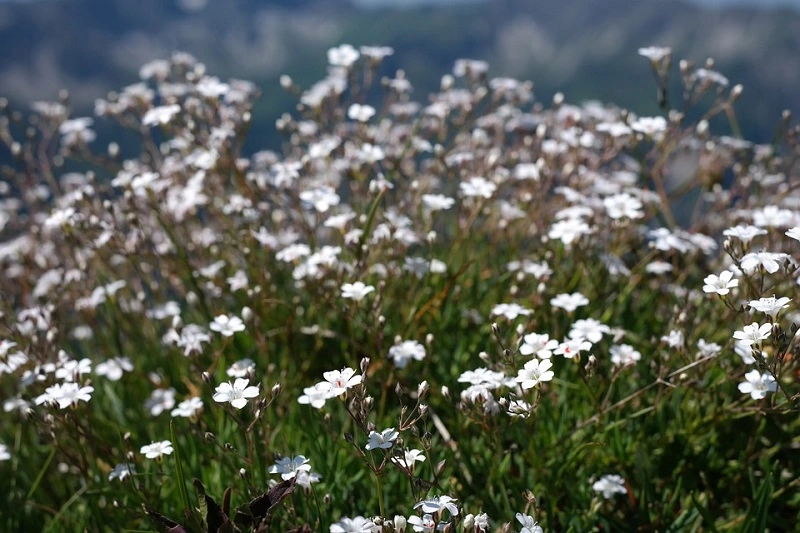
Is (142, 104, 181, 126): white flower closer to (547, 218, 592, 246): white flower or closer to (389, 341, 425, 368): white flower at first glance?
(389, 341, 425, 368): white flower

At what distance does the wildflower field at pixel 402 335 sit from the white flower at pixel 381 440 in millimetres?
17

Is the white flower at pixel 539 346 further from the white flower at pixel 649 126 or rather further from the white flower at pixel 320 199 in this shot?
the white flower at pixel 649 126

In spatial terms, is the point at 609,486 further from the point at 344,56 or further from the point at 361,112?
the point at 344,56

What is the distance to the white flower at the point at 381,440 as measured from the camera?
2.90 metres

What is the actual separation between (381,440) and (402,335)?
1.91m

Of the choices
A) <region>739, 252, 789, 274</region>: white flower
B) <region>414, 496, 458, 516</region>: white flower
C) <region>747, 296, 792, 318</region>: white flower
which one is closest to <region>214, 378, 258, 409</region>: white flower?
<region>414, 496, 458, 516</region>: white flower

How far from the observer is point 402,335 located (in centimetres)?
488

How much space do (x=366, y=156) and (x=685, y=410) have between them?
2.79 meters

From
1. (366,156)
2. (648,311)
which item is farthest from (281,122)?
Answer: (648,311)

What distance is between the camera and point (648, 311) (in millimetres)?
5758

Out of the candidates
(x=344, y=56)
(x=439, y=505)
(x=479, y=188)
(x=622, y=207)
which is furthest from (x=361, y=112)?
(x=439, y=505)

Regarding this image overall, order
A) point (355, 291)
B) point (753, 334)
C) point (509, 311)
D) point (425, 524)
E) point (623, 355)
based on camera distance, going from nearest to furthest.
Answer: point (425, 524) < point (753, 334) < point (623, 355) < point (355, 291) < point (509, 311)

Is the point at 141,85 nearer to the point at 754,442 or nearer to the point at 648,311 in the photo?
the point at 648,311

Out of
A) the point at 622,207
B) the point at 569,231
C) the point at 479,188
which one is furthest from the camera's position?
the point at 479,188
